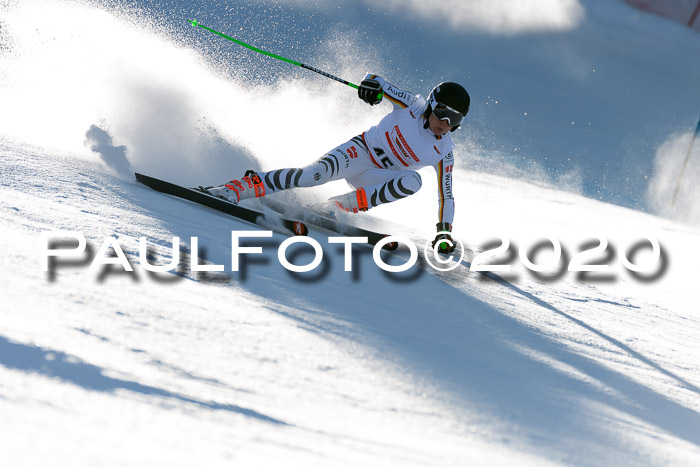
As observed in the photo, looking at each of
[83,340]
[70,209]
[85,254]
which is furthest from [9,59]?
[83,340]

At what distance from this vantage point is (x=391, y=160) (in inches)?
181

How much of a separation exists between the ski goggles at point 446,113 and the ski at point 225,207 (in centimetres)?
105

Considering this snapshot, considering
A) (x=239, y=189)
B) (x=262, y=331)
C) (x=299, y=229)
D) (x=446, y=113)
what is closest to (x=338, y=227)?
(x=299, y=229)

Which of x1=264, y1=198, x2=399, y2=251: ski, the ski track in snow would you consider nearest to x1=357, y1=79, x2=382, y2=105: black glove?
x1=264, y1=198, x2=399, y2=251: ski

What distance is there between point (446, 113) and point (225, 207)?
1.45 meters

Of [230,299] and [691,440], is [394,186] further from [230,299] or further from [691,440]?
[691,440]

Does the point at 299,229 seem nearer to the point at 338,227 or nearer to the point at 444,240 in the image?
Result: the point at 338,227

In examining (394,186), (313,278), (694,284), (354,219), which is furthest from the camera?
(694,284)

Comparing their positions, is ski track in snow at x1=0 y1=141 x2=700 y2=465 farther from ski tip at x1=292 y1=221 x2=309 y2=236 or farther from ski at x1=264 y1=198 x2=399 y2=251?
ski at x1=264 y1=198 x2=399 y2=251

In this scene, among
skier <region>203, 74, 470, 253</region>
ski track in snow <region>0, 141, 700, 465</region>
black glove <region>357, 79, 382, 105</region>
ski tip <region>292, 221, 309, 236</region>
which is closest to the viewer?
ski track in snow <region>0, 141, 700, 465</region>

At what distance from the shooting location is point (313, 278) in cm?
315

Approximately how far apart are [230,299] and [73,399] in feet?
3.42

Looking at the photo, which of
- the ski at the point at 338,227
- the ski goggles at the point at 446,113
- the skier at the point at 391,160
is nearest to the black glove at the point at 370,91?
the skier at the point at 391,160

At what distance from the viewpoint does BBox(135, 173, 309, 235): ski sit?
416 cm
